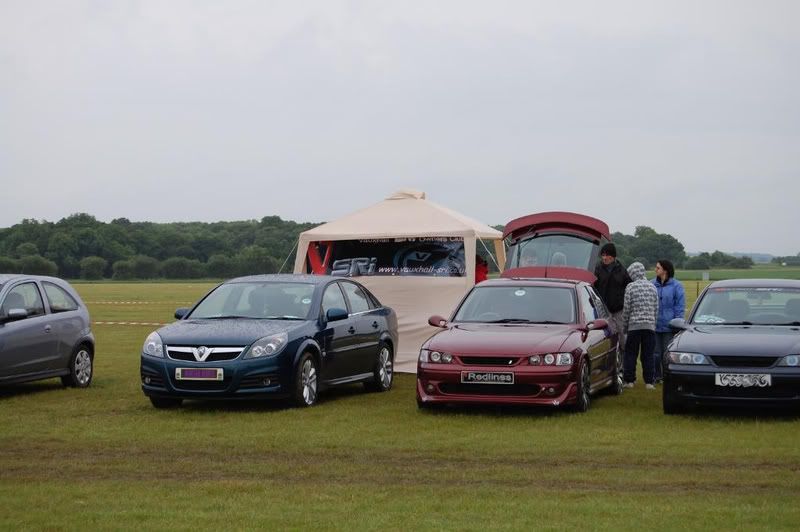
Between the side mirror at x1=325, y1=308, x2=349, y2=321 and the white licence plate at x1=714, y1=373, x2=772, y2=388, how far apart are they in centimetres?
460

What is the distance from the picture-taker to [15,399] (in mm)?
15562

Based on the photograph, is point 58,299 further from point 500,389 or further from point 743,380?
point 743,380

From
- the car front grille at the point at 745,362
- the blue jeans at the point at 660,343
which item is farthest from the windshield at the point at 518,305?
the blue jeans at the point at 660,343

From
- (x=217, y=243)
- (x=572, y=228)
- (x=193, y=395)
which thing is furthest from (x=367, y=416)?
(x=217, y=243)

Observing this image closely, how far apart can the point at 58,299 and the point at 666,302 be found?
8.21m

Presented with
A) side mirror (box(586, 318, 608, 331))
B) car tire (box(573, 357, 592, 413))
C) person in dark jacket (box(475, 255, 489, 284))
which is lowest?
car tire (box(573, 357, 592, 413))

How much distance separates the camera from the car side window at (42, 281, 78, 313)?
1652 cm

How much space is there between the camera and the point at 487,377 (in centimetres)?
1329

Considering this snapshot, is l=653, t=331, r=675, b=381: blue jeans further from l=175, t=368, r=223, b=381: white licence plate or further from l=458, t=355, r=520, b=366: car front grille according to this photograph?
l=175, t=368, r=223, b=381: white licence plate

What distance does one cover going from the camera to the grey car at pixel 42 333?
50.2ft

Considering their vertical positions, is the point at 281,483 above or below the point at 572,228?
below

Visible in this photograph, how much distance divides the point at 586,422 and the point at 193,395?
170 inches

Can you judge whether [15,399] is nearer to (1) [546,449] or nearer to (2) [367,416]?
(2) [367,416]

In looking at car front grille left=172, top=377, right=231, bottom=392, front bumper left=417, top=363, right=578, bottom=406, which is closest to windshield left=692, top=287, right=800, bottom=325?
front bumper left=417, top=363, right=578, bottom=406
